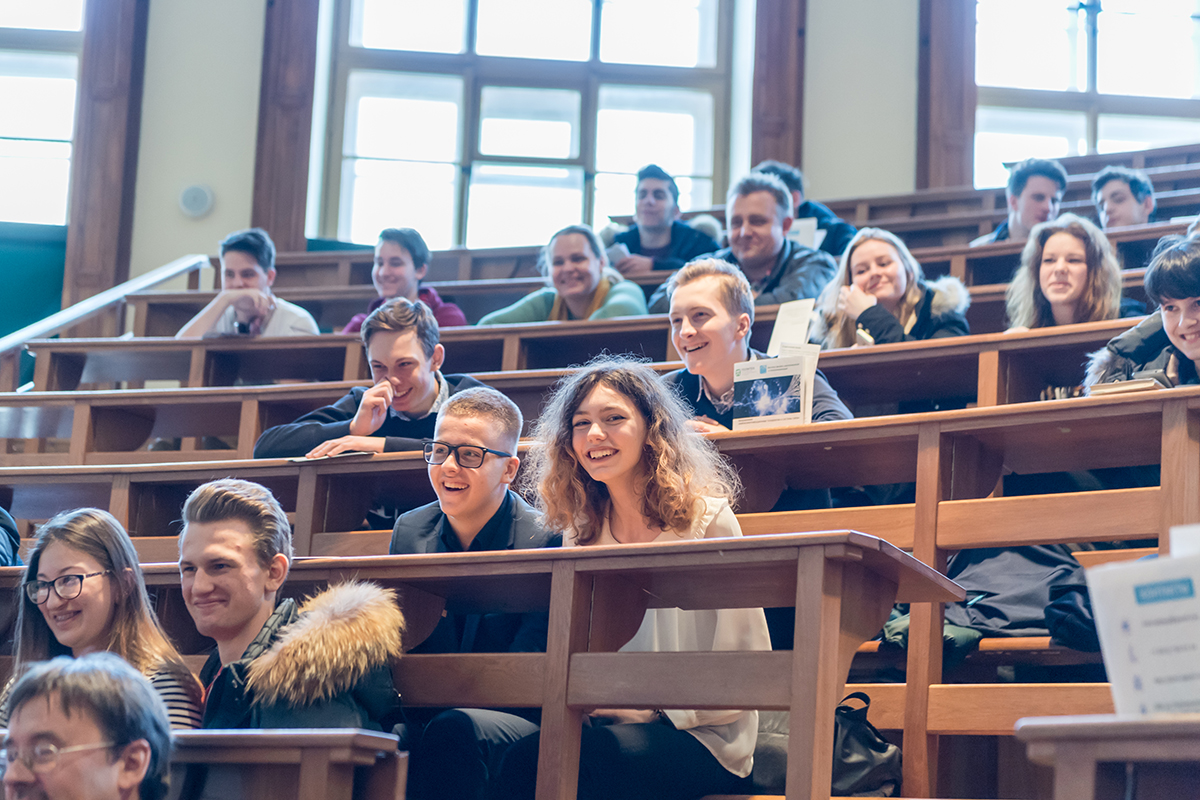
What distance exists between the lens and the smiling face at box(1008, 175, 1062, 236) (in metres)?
4.19

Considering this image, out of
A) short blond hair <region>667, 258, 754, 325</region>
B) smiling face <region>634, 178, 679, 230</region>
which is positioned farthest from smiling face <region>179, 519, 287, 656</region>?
smiling face <region>634, 178, 679, 230</region>

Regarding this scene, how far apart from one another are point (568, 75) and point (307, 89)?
1.32 m

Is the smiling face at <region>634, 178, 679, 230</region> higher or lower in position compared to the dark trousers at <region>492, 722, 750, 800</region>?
higher

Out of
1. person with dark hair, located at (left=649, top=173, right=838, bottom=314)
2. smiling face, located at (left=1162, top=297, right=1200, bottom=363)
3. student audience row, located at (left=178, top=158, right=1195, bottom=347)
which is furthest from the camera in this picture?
person with dark hair, located at (left=649, top=173, right=838, bottom=314)

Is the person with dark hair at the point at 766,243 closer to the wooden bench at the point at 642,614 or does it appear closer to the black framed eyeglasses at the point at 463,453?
the black framed eyeglasses at the point at 463,453

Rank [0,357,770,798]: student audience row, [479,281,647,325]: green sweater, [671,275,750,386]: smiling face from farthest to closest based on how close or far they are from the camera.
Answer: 1. [479,281,647,325]: green sweater
2. [671,275,750,386]: smiling face
3. [0,357,770,798]: student audience row

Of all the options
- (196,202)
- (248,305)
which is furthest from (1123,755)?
(196,202)

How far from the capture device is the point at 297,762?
133 cm

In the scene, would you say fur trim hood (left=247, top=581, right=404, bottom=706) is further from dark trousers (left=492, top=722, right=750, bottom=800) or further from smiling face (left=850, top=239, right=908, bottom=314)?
smiling face (left=850, top=239, right=908, bottom=314)

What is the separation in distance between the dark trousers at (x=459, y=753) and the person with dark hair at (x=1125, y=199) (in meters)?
3.18

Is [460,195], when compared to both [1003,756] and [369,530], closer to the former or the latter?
[369,530]

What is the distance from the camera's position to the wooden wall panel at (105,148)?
237 inches

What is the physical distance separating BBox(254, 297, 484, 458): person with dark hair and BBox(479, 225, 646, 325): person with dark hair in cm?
→ 101

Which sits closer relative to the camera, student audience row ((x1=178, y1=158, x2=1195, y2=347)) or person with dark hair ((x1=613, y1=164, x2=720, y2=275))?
student audience row ((x1=178, y1=158, x2=1195, y2=347))
